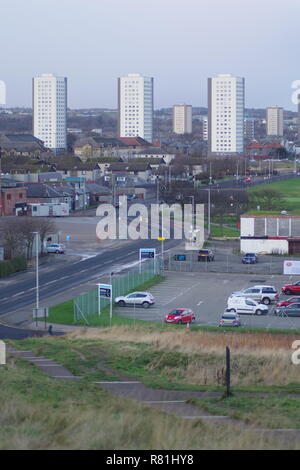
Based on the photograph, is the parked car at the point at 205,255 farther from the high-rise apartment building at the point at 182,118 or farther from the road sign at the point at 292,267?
the high-rise apartment building at the point at 182,118

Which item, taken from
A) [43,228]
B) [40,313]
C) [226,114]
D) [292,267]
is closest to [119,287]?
[40,313]

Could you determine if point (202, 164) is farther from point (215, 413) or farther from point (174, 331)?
point (215, 413)

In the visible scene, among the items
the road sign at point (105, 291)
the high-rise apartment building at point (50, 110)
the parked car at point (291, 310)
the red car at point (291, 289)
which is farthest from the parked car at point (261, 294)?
the high-rise apartment building at point (50, 110)

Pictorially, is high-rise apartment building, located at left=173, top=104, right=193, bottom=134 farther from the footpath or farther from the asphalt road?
the footpath

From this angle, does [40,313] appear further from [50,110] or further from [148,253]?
[50,110]

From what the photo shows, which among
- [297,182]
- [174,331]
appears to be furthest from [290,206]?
[174,331]
